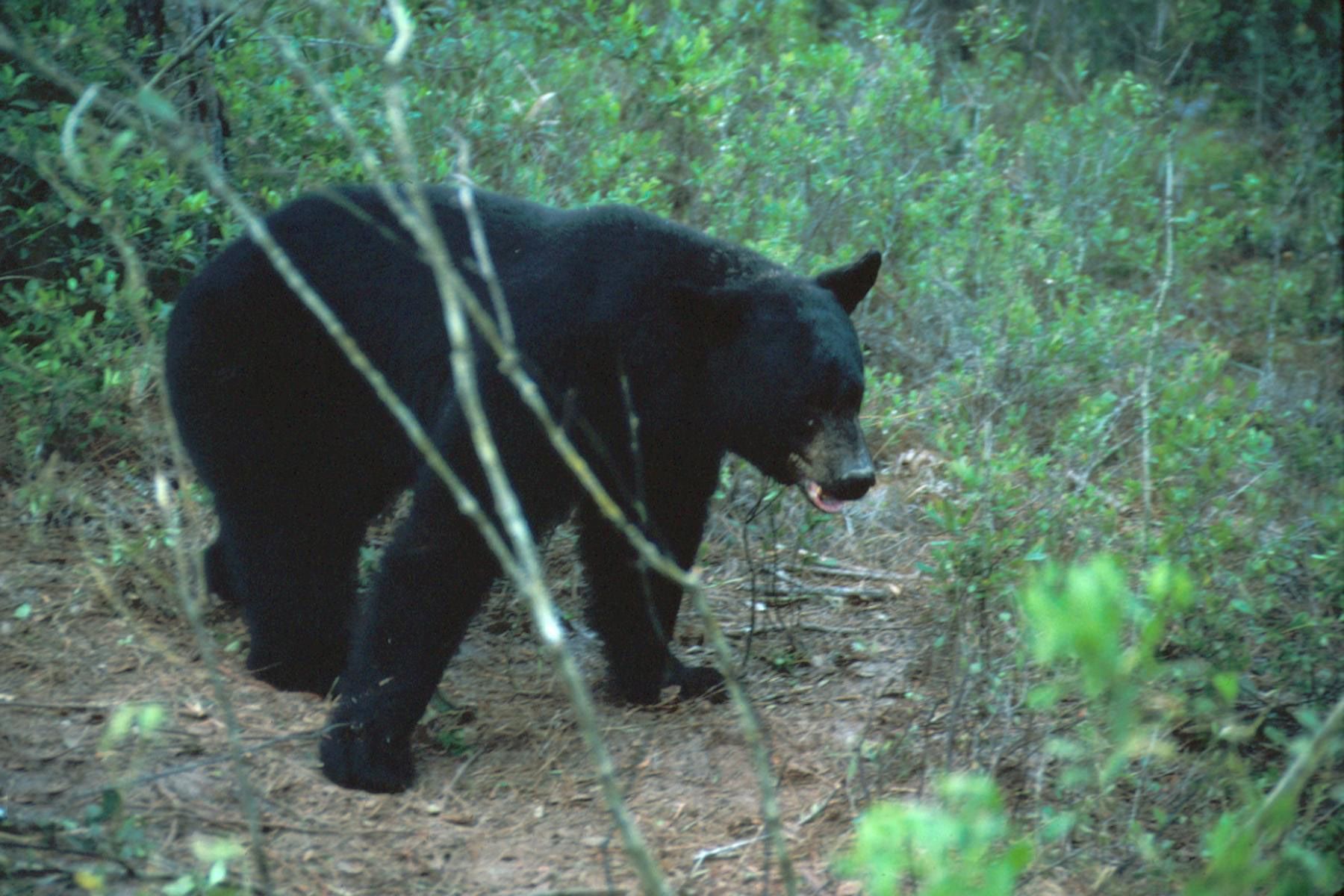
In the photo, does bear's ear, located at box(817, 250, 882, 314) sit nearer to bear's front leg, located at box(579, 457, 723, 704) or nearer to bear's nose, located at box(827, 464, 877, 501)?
bear's nose, located at box(827, 464, 877, 501)

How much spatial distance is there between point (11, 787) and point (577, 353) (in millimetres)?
Result: 2121

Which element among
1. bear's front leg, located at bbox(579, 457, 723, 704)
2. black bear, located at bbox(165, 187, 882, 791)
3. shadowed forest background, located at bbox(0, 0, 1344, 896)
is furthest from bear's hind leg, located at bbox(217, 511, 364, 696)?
bear's front leg, located at bbox(579, 457, 723, 704)

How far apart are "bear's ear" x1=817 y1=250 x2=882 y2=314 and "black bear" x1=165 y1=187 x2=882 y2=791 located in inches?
0.5

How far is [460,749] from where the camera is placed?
443cm

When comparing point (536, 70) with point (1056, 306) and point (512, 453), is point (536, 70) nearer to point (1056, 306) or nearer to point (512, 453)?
point (1056, 306)

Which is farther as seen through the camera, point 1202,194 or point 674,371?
point 1202,194

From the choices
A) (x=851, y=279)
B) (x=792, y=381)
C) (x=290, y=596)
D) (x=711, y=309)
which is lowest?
(x=290, y=596)

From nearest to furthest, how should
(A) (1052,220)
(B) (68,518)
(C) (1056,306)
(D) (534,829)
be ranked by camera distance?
(D) (534,829), (B) (68,518), (C) (1056,306), (A) (1052,220)

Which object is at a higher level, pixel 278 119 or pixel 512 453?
pixel 278 119

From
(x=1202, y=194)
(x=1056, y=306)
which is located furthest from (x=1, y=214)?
(x=1202, y=194)

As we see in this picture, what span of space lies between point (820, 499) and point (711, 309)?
0.77 metres

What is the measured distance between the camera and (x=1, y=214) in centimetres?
566

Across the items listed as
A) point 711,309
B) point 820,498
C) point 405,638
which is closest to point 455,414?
point 405,638

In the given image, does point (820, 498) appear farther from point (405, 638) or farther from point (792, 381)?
point (405, 638)
